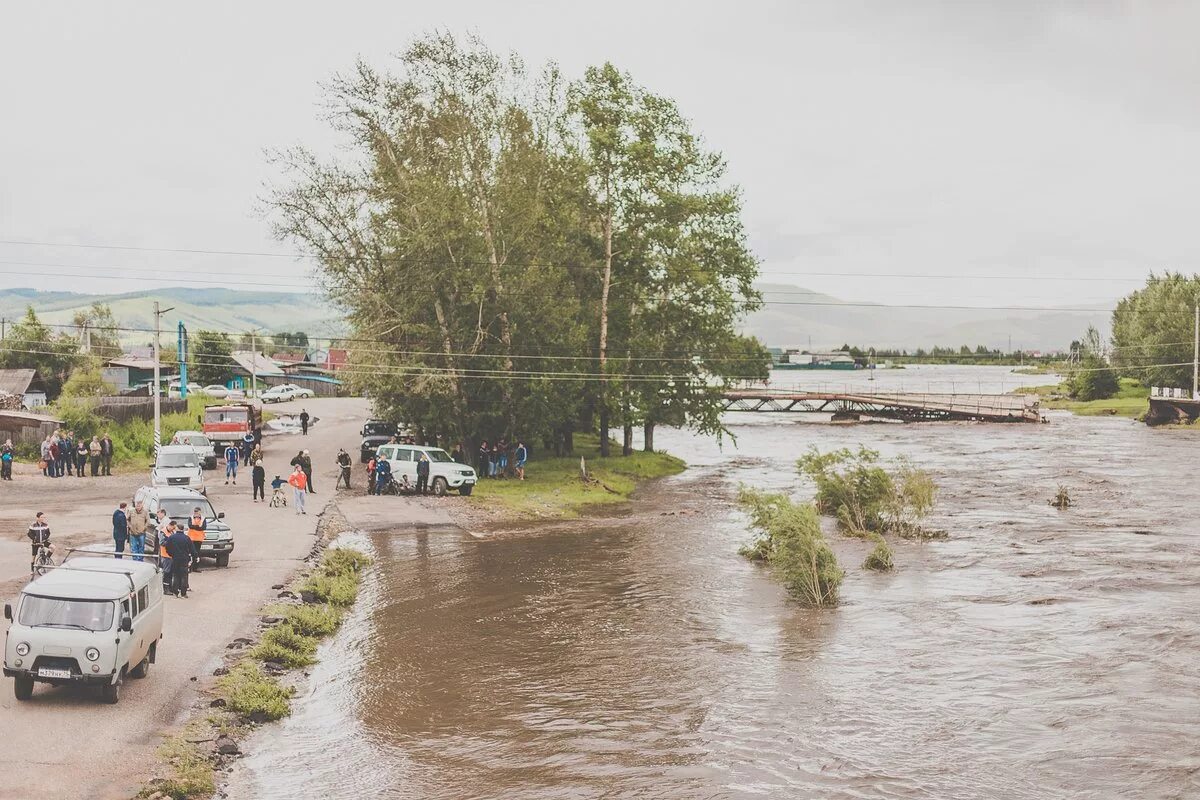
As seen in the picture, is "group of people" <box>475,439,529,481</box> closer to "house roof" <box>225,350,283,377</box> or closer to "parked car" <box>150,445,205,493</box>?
"parked car" <box>150,445,205,493</box>

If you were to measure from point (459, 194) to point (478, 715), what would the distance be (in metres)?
Answer: 32.1

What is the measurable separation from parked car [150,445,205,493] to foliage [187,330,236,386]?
258 feet

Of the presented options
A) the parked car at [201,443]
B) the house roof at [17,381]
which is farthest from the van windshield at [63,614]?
the house roof at [17,381]

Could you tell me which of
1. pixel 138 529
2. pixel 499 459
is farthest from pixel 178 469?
pixel 138 529

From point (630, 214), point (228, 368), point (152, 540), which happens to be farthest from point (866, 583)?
point (228, 368)

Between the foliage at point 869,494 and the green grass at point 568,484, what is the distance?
1019cm

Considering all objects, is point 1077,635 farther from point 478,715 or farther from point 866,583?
point 478,715

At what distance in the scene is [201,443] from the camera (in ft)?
158

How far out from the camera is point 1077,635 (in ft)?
77.4

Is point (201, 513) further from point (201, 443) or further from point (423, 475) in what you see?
point (201, 443)

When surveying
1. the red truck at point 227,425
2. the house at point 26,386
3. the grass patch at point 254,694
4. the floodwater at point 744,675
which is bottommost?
the floodwater at point 744,675

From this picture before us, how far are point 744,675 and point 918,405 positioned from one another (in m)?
94.7

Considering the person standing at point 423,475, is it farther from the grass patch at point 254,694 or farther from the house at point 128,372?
the house at point 128,372

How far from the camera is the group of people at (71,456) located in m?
43.6
